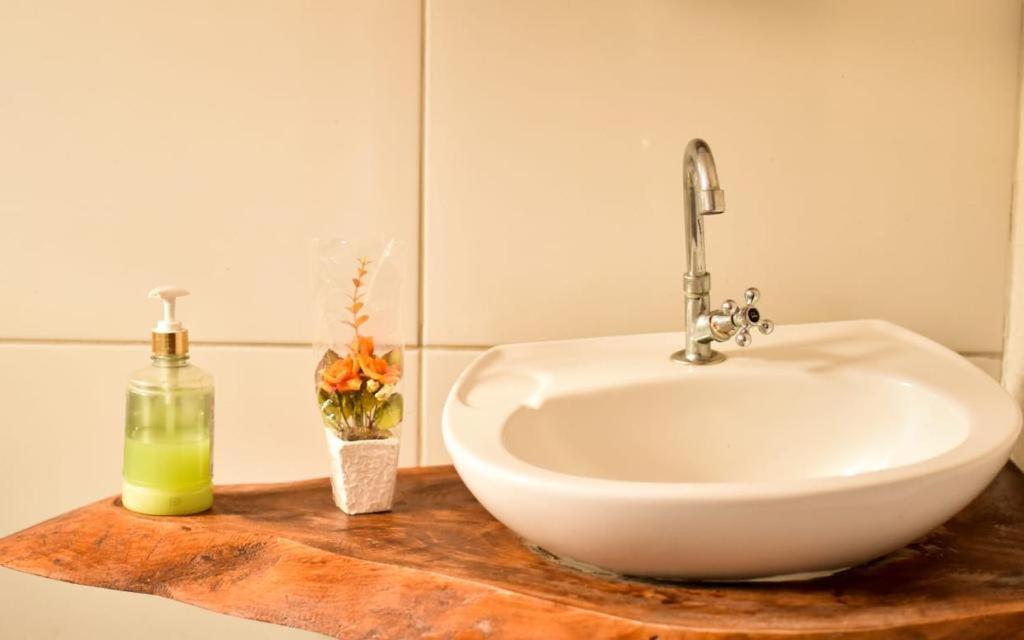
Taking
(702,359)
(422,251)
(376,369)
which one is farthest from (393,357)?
(702,359)

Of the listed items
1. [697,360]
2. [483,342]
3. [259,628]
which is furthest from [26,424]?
[697,360]

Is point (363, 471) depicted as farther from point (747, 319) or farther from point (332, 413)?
point (747, 319)

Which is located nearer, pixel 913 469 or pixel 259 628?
pixel 913 469

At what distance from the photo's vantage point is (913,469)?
609mm

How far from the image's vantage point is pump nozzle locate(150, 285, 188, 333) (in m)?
0.79

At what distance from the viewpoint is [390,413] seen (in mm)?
809

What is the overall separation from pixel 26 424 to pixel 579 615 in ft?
2.10

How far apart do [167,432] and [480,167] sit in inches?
14.0

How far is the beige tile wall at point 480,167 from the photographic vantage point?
0.93 meters

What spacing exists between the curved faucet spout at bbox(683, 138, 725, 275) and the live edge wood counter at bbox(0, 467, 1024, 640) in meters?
0.27

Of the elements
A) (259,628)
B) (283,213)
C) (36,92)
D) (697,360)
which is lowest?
(259,628)

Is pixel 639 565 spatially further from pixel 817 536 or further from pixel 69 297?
pixel 69 297

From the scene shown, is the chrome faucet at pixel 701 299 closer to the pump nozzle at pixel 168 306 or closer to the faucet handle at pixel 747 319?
the faucet handle at pixel 747 319

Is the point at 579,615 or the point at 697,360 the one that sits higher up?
the point at 697,360
